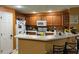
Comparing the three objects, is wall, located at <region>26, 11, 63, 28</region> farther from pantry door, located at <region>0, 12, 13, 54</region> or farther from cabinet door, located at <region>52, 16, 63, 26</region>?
pantry door, located at <region>0, 12, 13, 54</region>

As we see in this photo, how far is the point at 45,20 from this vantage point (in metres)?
5.26

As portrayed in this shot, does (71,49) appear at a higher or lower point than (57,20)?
lower

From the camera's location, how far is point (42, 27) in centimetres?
505

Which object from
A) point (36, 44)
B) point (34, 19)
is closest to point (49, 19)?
point (34, 19)

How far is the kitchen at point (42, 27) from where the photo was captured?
8.28 feet

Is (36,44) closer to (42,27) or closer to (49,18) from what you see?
(42,27)

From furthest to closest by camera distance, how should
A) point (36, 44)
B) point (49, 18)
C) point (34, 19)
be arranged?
point (49, 18) → point (34, 19) → point (36, 44)

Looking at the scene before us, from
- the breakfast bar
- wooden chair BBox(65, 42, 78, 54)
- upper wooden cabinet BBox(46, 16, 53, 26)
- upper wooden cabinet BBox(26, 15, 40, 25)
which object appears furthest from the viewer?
upper wooden cabinet BBox(46, 16, 53, 26)

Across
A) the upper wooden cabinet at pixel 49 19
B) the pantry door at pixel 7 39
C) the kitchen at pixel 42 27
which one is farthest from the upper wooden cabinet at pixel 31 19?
the pantry door at pixel 7 39

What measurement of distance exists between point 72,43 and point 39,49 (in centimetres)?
93

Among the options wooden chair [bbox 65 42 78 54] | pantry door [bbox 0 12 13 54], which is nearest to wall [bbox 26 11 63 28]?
pantry door [bbox 0 12 13 54]

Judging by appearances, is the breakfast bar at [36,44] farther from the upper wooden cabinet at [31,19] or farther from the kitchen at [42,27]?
the upper wooden cabinet at [31,19]

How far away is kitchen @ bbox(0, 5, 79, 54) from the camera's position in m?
2.53

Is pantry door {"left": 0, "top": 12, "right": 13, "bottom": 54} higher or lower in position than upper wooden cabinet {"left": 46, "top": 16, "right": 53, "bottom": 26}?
lower
